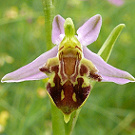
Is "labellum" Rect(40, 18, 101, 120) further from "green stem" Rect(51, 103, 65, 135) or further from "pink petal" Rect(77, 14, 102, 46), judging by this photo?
"green stem" Rect(51, 103, 65, 135)

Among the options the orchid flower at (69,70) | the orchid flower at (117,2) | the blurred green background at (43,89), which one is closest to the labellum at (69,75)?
the orchid flower at (69,70)

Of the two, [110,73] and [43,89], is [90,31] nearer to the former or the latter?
[110,73]

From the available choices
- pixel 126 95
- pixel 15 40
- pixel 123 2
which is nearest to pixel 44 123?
pixel 126 95

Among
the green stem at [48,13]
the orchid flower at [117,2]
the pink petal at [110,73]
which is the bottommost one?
the orchid flower at [117,2]

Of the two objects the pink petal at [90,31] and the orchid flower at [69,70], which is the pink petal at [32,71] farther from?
the pink petal at [90,31]

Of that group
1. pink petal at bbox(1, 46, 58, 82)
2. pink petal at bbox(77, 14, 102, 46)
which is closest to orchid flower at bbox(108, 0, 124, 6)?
pink petal at bbox(77, 14, 102, 46)

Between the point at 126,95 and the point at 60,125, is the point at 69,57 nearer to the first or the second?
the point at 60,125
